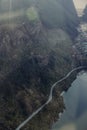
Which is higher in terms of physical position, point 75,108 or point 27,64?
point 27,64

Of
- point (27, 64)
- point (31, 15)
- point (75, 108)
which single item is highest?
point (27, 64)

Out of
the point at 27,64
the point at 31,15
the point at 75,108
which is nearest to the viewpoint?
the point at 75,108

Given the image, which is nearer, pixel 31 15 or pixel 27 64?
pixel 27 64

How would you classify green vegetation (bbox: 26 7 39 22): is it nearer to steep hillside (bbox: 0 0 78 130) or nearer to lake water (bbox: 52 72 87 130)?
steep hillside (bbox: 0 0 78 130)

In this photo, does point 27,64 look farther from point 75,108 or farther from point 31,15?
point 31,15

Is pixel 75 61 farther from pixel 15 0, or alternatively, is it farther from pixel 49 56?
pixel 15 0

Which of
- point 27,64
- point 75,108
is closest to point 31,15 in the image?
point 27,64

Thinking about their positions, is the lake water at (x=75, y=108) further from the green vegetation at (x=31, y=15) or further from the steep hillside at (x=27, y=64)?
the green vegetation at (x=31, y=15)

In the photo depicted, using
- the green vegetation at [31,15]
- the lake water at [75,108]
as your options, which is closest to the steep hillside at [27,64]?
the green vegetation at [31,15]

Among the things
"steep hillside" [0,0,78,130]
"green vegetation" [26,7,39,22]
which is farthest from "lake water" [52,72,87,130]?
"green vegetation" [26,7,39,22]
